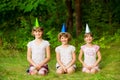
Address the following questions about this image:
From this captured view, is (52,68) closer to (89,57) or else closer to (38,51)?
(38,51)

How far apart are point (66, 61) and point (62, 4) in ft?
21.2

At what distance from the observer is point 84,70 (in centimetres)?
721

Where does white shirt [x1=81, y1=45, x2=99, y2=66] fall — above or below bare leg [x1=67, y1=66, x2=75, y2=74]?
above

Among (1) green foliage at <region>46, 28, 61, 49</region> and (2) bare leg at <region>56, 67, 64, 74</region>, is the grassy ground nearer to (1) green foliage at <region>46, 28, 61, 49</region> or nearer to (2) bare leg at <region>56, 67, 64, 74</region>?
→ (2) bare leg at <region>56, 67, 64, 74</region>

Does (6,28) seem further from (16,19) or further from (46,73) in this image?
(46,73)

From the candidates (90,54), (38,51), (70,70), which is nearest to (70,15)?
(90,54)

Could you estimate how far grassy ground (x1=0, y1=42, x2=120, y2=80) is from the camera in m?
6.72

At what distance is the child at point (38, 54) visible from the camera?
Answer: 7121mm

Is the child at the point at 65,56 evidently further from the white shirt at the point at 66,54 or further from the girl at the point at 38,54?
the girl at the point at 38,54

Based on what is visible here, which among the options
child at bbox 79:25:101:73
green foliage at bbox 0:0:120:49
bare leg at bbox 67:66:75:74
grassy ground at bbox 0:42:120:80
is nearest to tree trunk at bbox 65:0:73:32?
green foliage at bbox 0:0:120:49

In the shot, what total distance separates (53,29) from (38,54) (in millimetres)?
3286

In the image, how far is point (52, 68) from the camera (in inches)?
304

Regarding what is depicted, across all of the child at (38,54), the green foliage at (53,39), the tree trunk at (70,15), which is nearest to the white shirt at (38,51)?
the child at (38,54)

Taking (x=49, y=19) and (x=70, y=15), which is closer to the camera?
(x=70, y=15)
